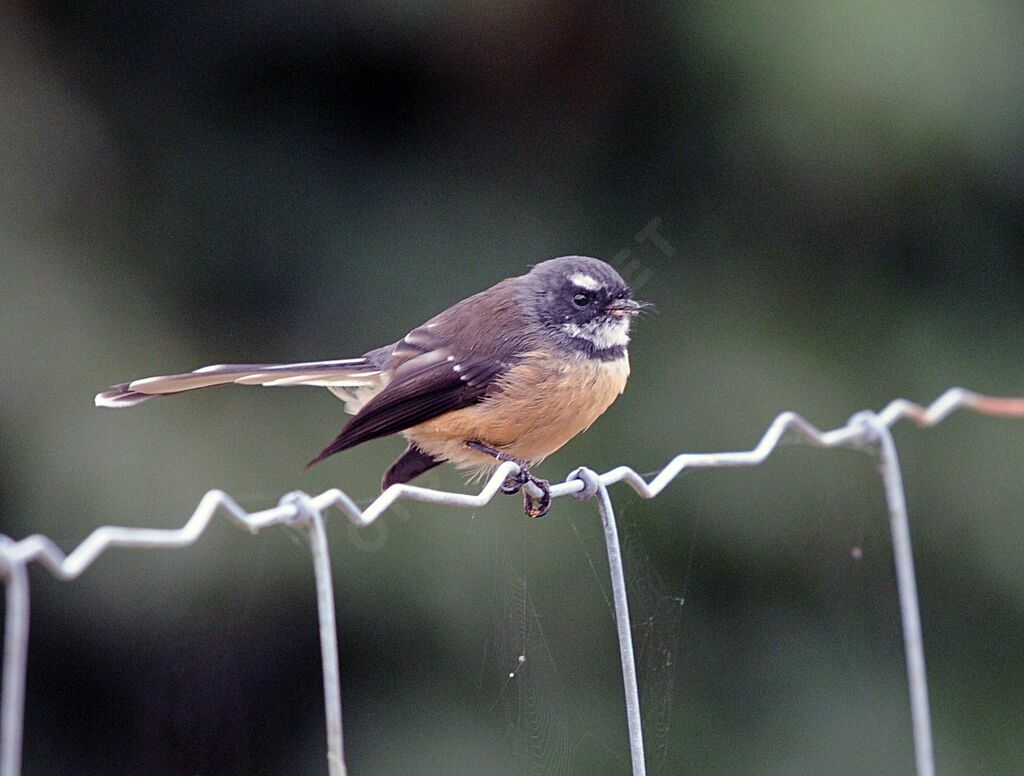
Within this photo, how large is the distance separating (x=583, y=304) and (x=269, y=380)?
2.82 ft

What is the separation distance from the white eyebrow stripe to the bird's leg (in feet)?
1.79

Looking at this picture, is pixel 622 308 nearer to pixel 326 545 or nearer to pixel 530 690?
pixel 530 690

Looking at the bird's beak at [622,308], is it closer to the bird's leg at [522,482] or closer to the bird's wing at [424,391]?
the bird's wing at [424,391]

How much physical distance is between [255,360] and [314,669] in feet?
3.57

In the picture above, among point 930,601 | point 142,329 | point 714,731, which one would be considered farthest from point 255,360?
point 930,601

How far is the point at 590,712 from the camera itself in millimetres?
3670

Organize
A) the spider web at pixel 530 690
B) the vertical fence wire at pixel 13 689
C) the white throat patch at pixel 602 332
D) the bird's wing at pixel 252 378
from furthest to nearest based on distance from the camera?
the white throat patch at pixel 602 332
the bird's wing at pixel 252 378
the spider web at pixel 530 690
the vertical fence wire at pixel 13 689

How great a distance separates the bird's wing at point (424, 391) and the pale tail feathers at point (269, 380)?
0.63 ft

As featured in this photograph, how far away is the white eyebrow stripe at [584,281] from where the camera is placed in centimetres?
352

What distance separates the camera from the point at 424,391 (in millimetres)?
3227

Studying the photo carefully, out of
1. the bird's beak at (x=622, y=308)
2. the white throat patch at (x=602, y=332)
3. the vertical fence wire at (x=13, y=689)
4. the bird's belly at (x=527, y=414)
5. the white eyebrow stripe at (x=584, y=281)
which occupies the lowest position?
the vertical fence wire at (x=13, y=689)

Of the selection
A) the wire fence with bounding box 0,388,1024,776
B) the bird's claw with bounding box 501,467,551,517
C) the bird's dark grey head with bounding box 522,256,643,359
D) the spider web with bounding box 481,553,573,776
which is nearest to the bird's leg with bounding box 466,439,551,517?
the bird's claw with bounding box 501,467,551,517

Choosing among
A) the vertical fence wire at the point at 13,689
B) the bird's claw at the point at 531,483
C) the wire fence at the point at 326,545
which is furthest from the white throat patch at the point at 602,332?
the vertical fence wire at the point at 13,689

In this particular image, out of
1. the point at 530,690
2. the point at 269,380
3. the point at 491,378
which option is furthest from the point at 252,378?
the point at 530,690
